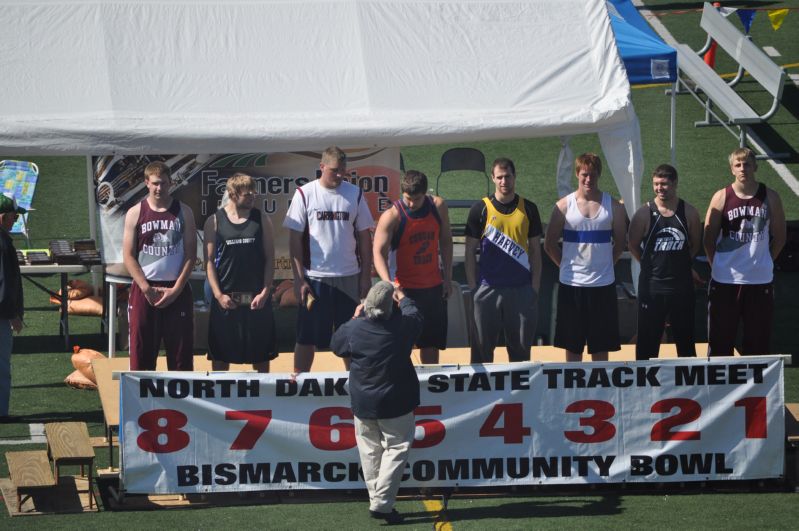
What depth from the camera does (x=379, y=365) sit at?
7.34m

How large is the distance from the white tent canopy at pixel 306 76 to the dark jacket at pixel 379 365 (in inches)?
114

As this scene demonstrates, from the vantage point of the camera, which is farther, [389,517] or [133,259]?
[133,259]

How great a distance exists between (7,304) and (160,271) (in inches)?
49.0

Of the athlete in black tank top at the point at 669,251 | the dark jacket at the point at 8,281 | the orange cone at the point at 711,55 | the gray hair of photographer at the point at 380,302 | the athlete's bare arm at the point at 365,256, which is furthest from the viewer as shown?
the orange cone at the point at 711,55

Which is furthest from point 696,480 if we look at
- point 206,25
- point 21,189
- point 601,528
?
point 21,189

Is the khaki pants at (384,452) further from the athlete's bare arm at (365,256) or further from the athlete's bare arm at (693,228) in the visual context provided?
the athlete's bare arm at (693,228)

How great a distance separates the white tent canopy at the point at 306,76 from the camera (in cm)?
994

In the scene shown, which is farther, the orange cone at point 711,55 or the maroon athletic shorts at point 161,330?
the orange cone at point 711,55

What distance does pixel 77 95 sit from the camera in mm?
10109

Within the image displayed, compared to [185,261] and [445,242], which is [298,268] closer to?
[185,261]

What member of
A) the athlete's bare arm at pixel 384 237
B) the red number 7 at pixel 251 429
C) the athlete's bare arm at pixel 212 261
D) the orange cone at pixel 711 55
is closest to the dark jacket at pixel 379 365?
the red number 7 at pixel 251 429

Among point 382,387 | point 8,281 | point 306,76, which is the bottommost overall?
point 382,387

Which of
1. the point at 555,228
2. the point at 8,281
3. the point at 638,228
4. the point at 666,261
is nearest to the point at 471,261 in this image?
the point at 555,228

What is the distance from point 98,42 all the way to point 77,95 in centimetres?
65
